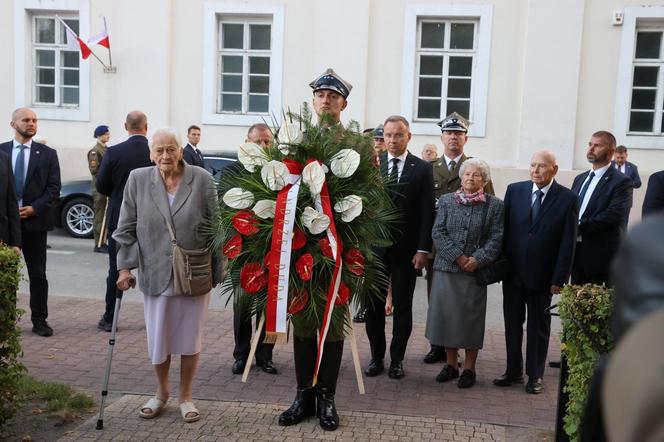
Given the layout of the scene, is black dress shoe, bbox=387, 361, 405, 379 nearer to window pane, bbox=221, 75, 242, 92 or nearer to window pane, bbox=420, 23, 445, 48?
window pane, bbox=420, 23, 445, 48

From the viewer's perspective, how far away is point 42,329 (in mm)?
6949

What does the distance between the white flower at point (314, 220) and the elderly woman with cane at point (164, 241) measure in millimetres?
707

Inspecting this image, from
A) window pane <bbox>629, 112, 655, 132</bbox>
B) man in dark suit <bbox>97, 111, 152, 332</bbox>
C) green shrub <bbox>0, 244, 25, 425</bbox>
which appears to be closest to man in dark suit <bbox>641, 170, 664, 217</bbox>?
man in dark suit <bbox>97, 111, 152, 332</bbox>

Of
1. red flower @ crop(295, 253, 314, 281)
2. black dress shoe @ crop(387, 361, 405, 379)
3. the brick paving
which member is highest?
red flower @ crop(295, 253, 314, 281)

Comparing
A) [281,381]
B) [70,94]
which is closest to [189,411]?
[281,381]

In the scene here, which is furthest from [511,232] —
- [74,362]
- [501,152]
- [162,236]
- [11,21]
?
[11,21]

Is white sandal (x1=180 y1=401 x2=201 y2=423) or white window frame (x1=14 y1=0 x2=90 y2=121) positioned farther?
white window frame (x1=14 y1=0 x2=90 y2=121)

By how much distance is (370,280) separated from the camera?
4895 millimetres

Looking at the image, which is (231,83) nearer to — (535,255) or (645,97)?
(645,97)

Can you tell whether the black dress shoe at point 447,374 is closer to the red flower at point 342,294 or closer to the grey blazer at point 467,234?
the grey blazer at point 467,234

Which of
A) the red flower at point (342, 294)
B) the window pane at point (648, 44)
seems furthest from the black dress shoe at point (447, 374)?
the window pane at point (648, 44)

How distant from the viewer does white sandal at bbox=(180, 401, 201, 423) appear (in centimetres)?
480

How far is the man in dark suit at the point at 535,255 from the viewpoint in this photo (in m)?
5.76

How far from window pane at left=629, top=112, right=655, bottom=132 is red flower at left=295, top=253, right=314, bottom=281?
1271cm
